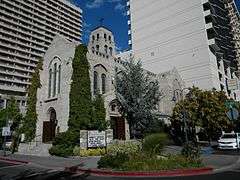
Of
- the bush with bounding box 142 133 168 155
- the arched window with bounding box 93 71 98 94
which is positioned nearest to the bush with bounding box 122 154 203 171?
the bush with bounding box 142 133 168 155

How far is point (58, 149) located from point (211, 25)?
127 feet

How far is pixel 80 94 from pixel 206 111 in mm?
15404

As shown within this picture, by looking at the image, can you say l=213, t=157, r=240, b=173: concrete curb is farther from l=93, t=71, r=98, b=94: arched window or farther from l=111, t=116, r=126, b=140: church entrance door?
l=93, t=71, r=98, b=94: arched window

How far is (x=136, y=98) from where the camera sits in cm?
3241

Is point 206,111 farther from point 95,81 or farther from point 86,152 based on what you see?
point 86,152

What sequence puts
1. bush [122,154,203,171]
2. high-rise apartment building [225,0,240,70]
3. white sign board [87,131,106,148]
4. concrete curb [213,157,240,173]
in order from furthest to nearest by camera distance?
high-rise apartment building [225,0,240,70]
white sign board [87,131,106,148]
concrete curb [213,157,240,173]
bush [122,154,203,171]

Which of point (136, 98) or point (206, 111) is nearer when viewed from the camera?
point (136, 98)

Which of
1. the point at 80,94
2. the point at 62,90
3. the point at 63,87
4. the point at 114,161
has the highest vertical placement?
the point at 63,87

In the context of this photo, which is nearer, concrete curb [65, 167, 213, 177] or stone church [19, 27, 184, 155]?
concrete curb [65, 167, 213, 177]

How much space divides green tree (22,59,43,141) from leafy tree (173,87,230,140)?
18328 mm

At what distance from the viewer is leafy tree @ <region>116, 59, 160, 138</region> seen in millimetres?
32219

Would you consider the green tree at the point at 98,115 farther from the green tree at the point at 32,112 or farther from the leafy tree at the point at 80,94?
the green tree at the point at 32,112

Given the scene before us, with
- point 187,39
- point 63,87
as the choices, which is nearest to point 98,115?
point 63,87

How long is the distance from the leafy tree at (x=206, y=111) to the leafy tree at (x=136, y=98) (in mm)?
4355
